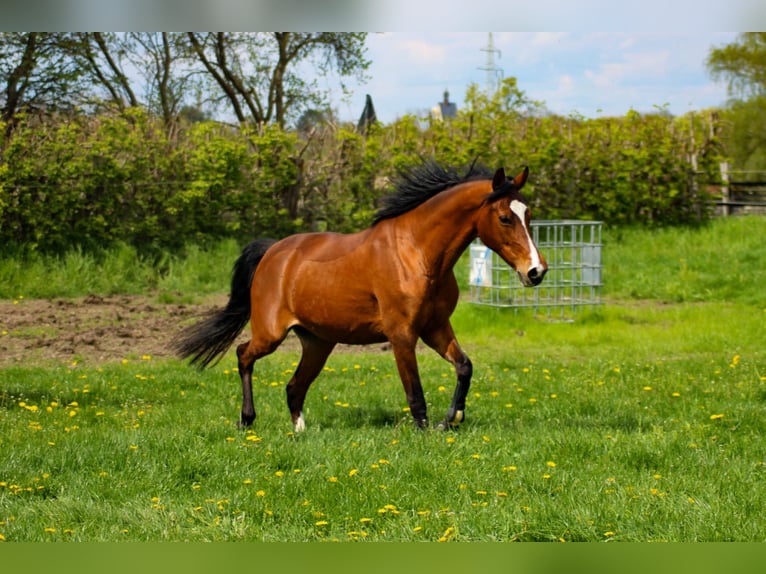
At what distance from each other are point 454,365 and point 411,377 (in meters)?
0.35

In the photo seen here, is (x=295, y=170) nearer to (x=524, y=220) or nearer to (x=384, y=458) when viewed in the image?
(x=524, y=220)

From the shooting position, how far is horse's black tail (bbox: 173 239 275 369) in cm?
839

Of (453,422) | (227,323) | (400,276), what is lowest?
(453,422)

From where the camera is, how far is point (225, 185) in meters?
19.4

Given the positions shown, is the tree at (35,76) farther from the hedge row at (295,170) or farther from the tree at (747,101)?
the tree at (747,101)

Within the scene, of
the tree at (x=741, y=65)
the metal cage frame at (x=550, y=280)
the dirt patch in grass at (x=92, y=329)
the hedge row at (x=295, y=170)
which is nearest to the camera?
the dirt patch in grass at (x=92, y=329)

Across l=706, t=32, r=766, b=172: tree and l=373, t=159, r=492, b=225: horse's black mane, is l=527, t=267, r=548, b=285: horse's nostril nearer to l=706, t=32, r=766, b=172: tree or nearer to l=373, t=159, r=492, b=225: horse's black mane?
l=373, t=159, r=492, b=225: horse's black mane

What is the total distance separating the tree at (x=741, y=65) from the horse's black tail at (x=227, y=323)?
101 ft

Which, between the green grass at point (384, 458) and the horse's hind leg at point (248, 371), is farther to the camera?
the horse's hind leg at point (248, 371)

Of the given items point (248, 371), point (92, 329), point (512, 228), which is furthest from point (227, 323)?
point (92, 329)

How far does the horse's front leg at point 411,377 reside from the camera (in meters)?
7.27

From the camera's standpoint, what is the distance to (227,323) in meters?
8.42

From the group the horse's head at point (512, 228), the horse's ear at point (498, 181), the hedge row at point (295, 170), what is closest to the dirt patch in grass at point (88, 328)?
the hedge row at point (295, 170)

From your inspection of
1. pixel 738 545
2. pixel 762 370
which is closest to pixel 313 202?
pixel 762 370
